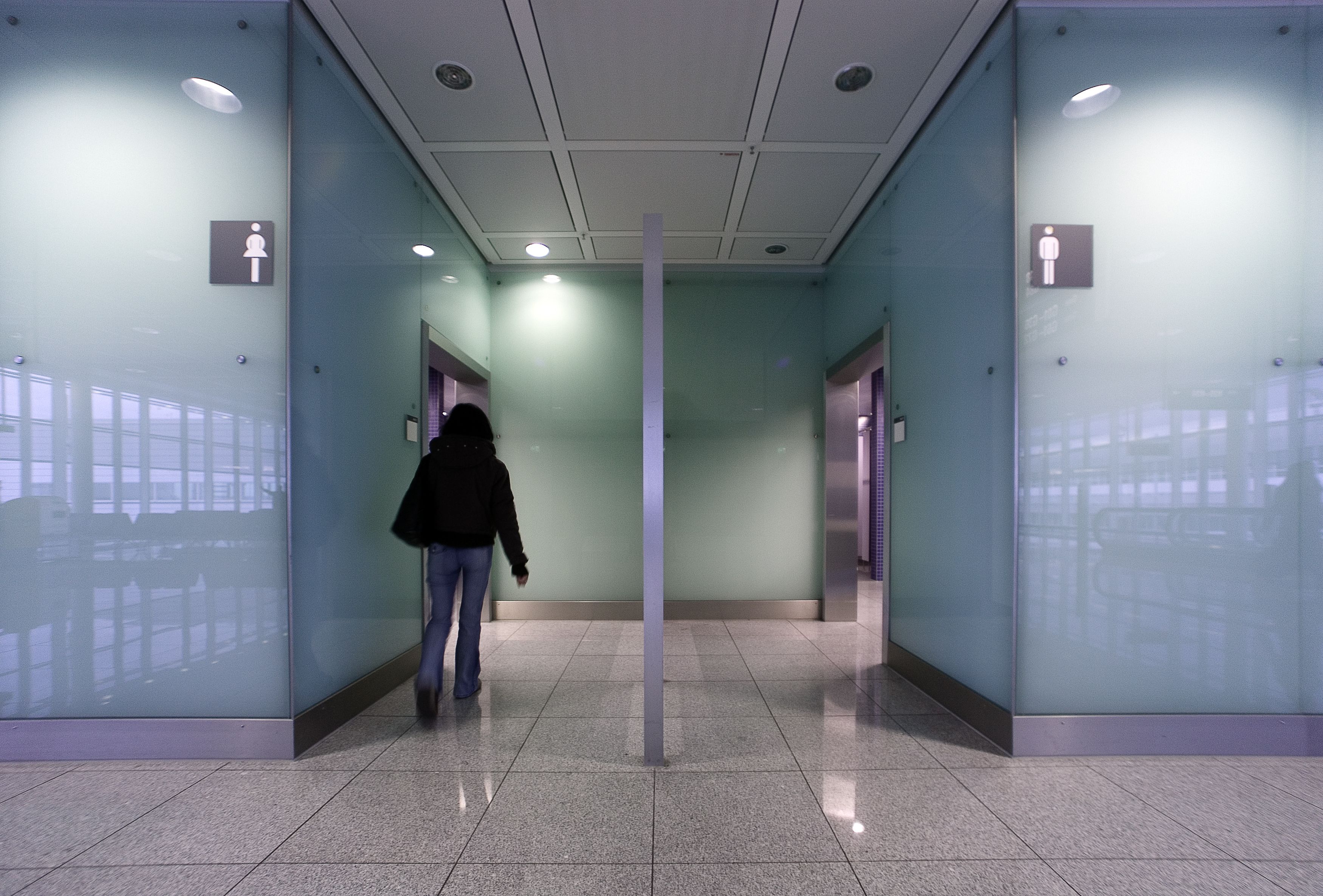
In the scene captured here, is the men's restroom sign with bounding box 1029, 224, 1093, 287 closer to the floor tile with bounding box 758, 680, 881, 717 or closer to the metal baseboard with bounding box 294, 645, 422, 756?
the floor tile with bounding box 758, 680, 881, 717

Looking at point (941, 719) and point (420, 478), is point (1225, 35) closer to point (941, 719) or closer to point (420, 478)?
point (941, 719)

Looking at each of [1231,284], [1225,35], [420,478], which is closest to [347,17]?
[420,478]

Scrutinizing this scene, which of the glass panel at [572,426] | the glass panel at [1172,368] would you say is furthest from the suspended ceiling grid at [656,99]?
the glass panel at [572,426]

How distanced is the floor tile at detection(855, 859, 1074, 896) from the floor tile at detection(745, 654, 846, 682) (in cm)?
194

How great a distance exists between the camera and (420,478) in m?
3.38

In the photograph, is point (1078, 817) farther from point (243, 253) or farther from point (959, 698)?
point (243, 253)

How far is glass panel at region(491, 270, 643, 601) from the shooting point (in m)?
5.80

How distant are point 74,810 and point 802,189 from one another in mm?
5319

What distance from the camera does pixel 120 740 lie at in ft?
8.65

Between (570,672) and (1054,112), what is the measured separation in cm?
433

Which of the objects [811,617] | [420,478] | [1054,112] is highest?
[1054,112]

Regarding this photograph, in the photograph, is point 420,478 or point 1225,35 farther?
point 420,478

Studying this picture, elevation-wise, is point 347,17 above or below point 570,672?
above

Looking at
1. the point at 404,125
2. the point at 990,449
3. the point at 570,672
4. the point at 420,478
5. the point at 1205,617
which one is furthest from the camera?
the point at 570,672
